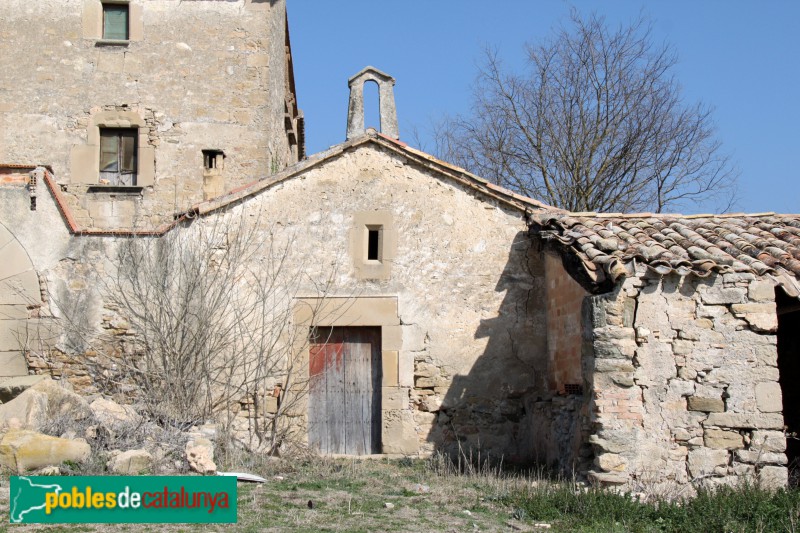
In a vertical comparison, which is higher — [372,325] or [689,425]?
[372,325]

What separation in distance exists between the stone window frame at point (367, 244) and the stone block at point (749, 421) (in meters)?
4.64

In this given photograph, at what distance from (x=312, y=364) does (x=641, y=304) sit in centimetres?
462

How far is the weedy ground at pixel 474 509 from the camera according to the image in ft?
22.5

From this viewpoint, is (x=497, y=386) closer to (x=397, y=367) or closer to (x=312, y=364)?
(x=397, y=367)

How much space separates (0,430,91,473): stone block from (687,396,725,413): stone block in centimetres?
597

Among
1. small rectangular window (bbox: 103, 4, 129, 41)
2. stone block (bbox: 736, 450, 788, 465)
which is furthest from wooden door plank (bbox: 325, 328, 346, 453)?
small rectangular window (bbox: 103, 4, 129, 41)

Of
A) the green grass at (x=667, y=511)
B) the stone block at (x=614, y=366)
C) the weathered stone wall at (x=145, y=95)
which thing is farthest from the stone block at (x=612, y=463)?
the weathered stone wall at (x=145, y=95)

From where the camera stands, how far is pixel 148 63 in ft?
48.9

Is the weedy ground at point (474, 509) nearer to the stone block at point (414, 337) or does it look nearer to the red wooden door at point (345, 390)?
the red wooden door at point (345, 390)

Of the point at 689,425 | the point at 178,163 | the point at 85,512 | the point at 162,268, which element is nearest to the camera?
the point at 85,512

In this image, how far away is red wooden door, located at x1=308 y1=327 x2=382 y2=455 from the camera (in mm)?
11359

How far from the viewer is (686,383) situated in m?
8.64

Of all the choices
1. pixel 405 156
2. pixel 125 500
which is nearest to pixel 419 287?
pixel 405 156

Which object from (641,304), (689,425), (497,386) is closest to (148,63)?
(497,386)
